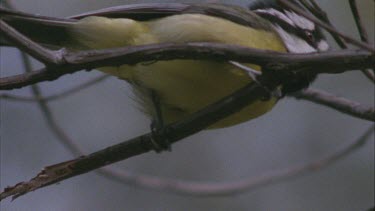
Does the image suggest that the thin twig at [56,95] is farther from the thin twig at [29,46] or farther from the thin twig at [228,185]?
the thin twig at [29,46]

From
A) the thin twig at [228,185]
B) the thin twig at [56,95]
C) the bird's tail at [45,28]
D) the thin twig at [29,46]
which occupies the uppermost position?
the thin twig at [29,46]

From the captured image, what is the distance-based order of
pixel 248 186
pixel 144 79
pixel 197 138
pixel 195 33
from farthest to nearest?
pixel 197 138 < pixel 248 186 < pixel 144 79 < pixel 195 33

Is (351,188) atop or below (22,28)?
below

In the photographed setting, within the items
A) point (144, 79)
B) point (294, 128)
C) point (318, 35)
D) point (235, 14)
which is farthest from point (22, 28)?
point (294, 128)

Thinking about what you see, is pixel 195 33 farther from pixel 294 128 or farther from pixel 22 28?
pixel 294 128

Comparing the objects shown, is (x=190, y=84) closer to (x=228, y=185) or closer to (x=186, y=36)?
(x=186, y=36)

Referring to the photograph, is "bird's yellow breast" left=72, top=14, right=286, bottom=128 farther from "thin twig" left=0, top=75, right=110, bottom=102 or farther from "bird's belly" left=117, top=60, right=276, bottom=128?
"thin twig" left=0, top=75, right=110, bottom=102

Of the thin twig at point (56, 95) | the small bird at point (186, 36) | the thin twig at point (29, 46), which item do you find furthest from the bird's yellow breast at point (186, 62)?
the thin twig at point (29, 46)
